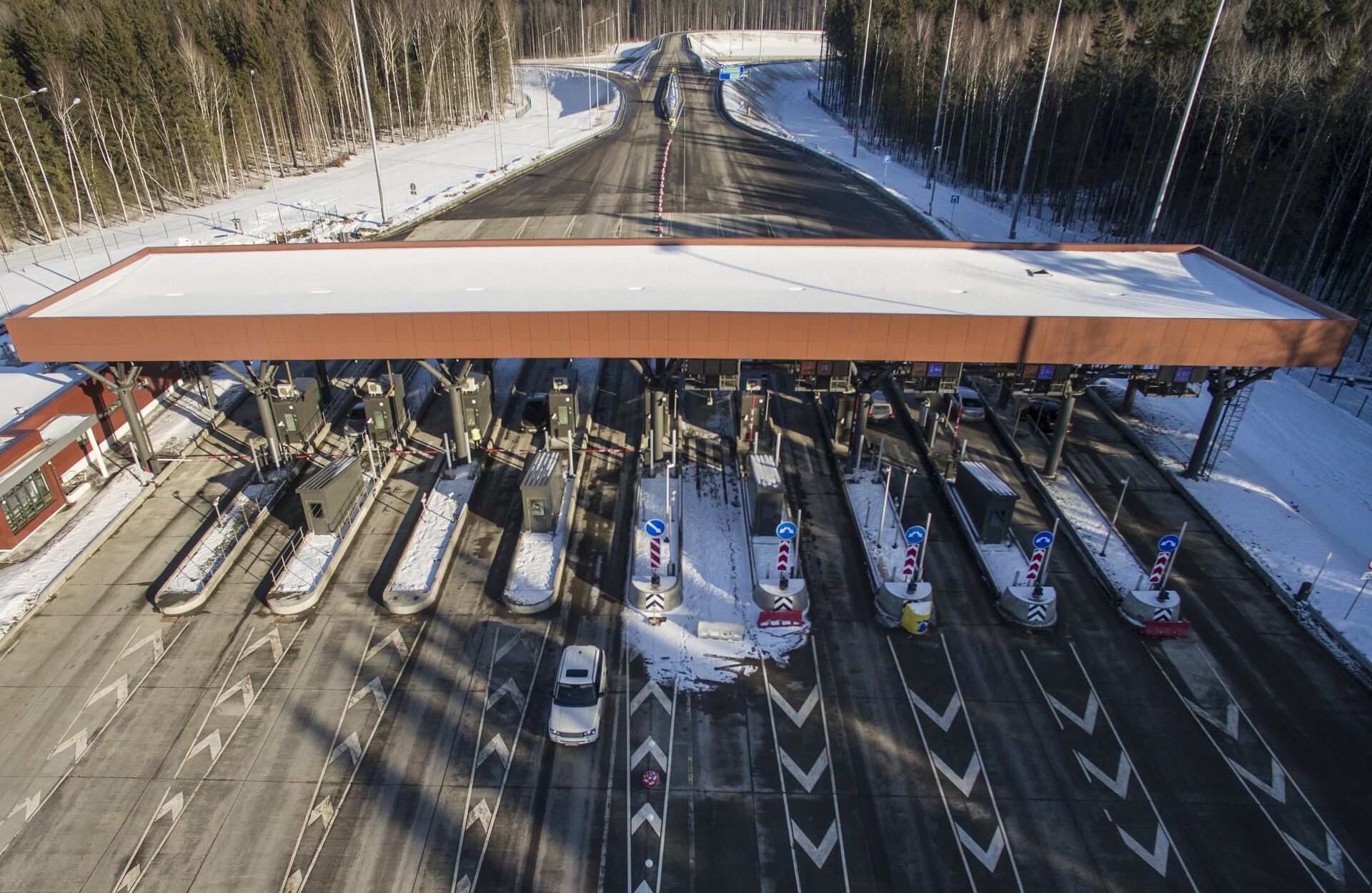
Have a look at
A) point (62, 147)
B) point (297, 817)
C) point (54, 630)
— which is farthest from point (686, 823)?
point (62, 147)

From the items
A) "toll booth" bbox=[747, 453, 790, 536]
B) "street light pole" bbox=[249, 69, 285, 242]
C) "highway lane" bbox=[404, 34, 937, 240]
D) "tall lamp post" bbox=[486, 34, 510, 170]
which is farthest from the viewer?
"tall lamp post" bbox=[486, 34, 510, 170]

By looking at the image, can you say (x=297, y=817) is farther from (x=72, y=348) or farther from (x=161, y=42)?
(x=161, y=42)

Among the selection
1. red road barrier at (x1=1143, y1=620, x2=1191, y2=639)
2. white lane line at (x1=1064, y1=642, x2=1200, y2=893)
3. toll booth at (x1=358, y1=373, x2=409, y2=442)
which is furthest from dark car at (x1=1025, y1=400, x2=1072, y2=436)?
toll booth at (x1=358, y1=373, x2=409, y2=442)

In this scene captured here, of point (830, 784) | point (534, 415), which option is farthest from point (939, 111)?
point (830, 784)

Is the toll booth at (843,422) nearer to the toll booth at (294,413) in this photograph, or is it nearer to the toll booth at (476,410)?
the toll booth at (476,410)

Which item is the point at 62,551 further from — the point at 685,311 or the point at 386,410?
the point at 685,311

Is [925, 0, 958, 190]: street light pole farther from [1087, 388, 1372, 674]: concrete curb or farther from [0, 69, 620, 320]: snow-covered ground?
[0, 69, 620, 320]: snow-covered ground
